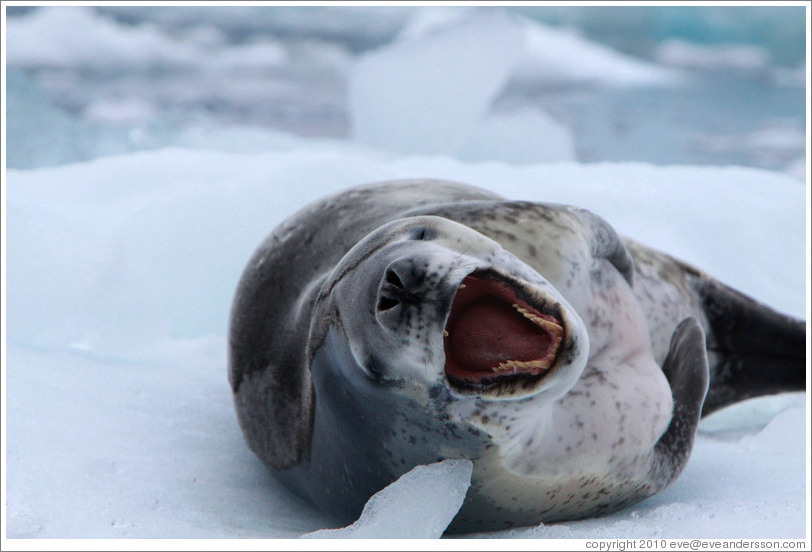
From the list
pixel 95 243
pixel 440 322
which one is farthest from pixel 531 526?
pixel 95 243

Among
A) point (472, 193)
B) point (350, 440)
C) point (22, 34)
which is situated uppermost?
point (472, 193)

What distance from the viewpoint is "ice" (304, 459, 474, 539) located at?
1306 millimetres

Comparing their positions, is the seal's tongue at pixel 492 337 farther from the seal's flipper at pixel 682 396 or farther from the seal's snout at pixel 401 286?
the seal's flipper at pixel 682 396

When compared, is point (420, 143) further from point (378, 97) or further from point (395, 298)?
point (395, 298)

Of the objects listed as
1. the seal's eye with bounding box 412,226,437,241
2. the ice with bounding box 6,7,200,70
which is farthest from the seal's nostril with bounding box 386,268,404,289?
the ice with bounding box 6,7,200,70

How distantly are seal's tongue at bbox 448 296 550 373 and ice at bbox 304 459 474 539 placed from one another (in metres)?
0.21

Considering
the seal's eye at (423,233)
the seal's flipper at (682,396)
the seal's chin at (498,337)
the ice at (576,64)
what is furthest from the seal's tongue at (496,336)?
the ice at (576,64)

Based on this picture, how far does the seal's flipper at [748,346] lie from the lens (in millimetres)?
2172

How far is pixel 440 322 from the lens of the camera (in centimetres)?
119

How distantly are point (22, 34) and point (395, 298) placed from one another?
18.2 ft

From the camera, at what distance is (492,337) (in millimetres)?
1200

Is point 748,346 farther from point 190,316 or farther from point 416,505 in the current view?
point 190,316

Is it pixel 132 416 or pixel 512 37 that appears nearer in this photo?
pixel 132 416

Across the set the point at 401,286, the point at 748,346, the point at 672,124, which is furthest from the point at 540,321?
the point at 672,124
